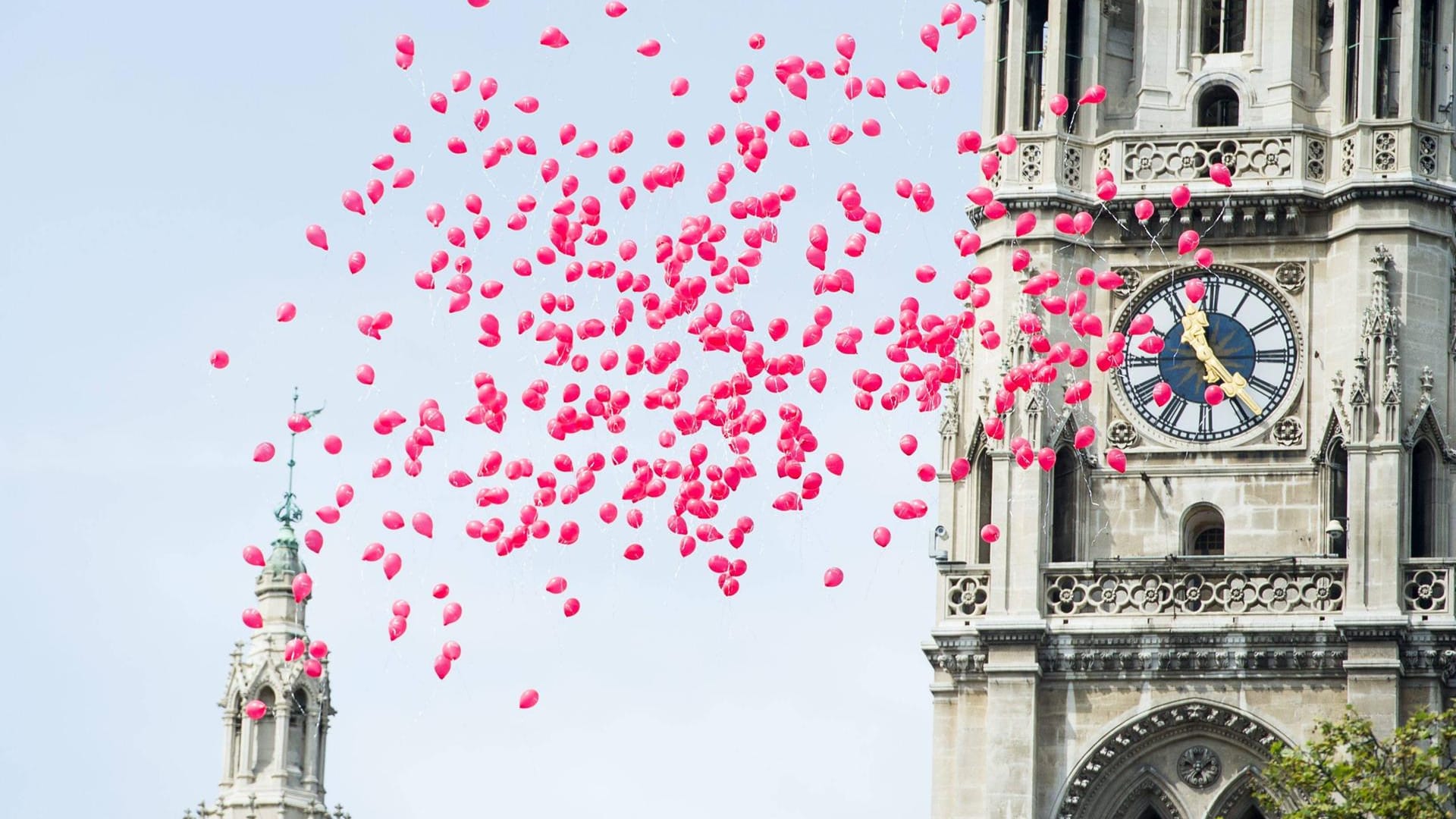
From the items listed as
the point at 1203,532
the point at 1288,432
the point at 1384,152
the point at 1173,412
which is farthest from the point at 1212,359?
the point at 1384,152

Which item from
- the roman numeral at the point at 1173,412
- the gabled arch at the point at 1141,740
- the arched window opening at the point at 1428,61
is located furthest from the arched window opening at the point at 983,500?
the arched window opening at the point at 1428,61

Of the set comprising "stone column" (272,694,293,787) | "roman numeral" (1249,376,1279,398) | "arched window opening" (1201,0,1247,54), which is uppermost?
"arched window opening" (1201,0,1247,54)

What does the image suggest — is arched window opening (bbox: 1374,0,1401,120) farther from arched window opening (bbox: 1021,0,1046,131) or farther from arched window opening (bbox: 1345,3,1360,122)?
arched window opening (bbox: 1021,0,1046,131)

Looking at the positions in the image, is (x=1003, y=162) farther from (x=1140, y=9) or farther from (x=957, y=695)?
(x=957, y=695)

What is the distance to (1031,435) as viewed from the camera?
101000 mm

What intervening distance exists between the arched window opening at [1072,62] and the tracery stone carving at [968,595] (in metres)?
9.75

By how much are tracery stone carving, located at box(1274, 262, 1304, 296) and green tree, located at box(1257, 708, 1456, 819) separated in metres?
12.2

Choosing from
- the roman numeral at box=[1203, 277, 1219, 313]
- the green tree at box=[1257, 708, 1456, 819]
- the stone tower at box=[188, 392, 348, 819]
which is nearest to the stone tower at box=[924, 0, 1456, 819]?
the roman numeral at box=[1203, 277, 1219, 313]

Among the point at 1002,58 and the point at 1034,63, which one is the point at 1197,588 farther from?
the point at 1002,58

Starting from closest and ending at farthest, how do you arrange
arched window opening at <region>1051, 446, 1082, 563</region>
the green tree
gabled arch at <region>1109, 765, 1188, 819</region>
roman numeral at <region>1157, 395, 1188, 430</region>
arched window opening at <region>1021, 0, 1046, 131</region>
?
1. the green tree
2. gabled arch at <region>1109, 765, 1188, 819</region>
3. arched window opening at <region>1051, 446, 1082, 563</region>
4. roman numeral at <region>1157, 395, 1188, 430</region>
5. arched window opening at <region>1021, 0, 1046, 131</region>

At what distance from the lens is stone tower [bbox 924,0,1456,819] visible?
99.3 m

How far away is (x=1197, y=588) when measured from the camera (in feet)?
329

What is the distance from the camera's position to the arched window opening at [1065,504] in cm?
10150

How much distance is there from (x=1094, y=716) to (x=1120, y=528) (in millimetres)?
4123
